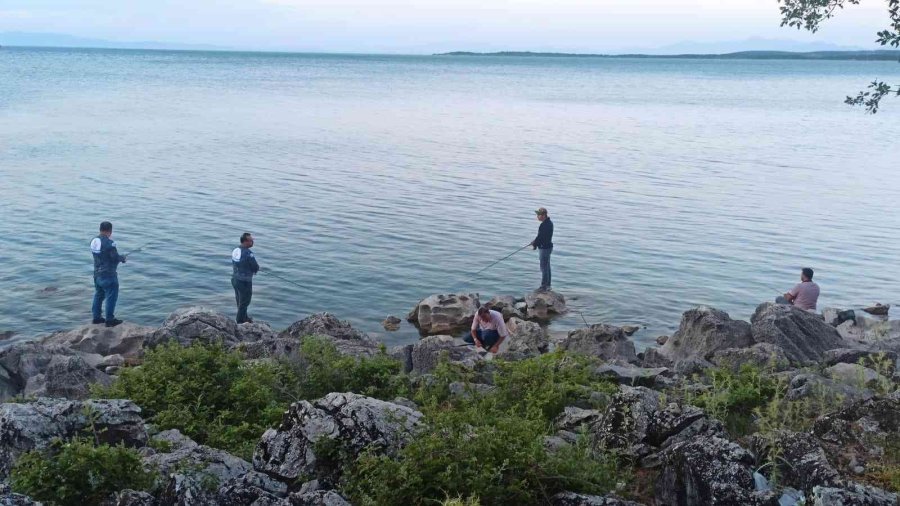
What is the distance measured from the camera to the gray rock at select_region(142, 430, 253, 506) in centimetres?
686

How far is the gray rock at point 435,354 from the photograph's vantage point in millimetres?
14859

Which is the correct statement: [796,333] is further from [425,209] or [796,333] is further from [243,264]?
[425,209]

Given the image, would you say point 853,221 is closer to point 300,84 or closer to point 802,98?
point 802,98

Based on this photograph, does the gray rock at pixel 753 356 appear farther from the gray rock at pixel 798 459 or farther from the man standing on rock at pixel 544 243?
the man standing on rock at pixel 544 243

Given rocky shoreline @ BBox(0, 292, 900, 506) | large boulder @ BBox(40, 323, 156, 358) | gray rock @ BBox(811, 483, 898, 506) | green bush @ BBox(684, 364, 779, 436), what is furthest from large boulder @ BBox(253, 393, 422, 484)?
large boulder @ BBox(40, 323, 156, 358)

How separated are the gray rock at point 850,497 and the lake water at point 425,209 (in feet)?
47.1

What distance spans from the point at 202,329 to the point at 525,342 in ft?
21.1

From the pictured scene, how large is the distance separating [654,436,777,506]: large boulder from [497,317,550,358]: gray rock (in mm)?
8826

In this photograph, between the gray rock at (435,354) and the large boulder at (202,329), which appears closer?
the gray rock at (435,354)

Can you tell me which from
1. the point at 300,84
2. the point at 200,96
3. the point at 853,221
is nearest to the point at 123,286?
the point at 853,221

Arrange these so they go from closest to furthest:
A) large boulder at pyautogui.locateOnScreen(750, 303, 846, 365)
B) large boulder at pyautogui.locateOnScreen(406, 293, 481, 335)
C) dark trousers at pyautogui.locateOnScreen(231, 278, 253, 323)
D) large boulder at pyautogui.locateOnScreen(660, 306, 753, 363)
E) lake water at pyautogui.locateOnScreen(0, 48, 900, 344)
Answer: large boulder at pyautogui.locateOnScreen(750, 303, 846, 365), large boulder at pyautogui.locateOnScreen(660, 306, 753, 363), dark trousers at pyautogui.locateOnScreen(231, 278, 253, 323), large boulder at pyautogui.locateOnScreen(406, 293, 481, 335), lake water at pyautogui.locateOnScreen(0, 48, 900, 344)

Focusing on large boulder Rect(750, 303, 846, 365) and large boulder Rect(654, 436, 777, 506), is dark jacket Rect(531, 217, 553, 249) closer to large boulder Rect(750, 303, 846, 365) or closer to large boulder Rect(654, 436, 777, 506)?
large boulder Rect(750, 303, 846, 365)

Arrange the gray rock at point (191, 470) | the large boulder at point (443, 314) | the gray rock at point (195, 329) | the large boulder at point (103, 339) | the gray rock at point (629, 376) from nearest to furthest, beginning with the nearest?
the gray rock at point (191, 470), the gray rock at point (629, 376), the gray rock at point (195, 329), the large boulder at point (103, 339), the large boulder at point (443, 314)

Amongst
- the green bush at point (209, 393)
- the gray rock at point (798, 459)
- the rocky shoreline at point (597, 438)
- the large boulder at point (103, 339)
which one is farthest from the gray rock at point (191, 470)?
the large boulder at point (103, 339)
